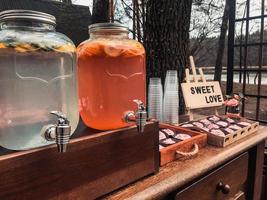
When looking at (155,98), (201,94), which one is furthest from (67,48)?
(201,94)

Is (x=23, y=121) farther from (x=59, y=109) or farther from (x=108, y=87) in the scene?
(x=108, y=87)

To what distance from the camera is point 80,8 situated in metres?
4.37

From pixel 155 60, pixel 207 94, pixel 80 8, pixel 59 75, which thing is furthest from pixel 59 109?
pixel 80 8

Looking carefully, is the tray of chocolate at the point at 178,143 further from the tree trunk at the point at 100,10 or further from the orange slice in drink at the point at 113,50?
the tree trunk at the point at 100,10

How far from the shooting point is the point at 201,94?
1137 millimetres

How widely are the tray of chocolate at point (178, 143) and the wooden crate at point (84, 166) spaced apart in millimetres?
70

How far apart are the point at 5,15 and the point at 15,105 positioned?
15 cm

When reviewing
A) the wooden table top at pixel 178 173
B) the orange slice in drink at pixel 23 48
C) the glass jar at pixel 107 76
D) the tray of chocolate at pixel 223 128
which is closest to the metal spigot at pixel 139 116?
the glass jar at pixel 107 76

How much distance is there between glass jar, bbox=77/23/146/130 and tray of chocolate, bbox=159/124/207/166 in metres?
0.18

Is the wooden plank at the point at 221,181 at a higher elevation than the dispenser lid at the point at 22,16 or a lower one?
lower

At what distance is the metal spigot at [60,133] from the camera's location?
38 cm

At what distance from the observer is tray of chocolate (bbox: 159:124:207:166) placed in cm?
67

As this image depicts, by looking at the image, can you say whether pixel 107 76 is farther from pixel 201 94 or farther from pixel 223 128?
pixel 201 94

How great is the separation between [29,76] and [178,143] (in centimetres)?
45
